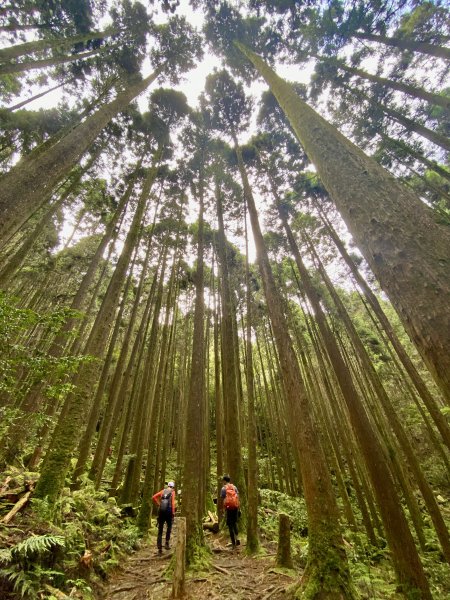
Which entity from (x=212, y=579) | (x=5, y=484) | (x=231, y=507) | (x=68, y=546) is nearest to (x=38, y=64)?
(x=5, y=484)

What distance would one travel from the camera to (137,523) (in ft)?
26.0

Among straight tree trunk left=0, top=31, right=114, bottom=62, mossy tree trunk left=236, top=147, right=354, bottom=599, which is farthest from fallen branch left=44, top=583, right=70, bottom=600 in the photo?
straight tree trunk left=0, top=31, right=114, bottom=62

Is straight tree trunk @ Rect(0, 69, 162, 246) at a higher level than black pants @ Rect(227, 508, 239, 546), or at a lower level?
higher

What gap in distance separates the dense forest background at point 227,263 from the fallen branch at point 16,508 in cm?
3

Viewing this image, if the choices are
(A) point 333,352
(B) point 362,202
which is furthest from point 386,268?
(A) point 333,352

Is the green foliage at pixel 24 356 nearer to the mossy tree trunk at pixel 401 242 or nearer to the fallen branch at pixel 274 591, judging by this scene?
the mossy tree trunk at pixel 401 242

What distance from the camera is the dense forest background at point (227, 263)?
10.8 ft

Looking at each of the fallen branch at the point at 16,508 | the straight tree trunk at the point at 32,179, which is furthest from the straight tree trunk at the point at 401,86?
the fallen branch at the point at 16,508

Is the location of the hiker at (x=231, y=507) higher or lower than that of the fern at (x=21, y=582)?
higher

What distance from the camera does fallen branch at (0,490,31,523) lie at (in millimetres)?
4062

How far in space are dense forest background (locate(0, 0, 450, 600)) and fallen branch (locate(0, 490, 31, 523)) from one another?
3cm

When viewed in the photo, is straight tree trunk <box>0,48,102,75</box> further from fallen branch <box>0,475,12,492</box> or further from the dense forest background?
fallen branch <box>0,475,12,492</box>

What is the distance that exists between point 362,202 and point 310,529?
499 cm

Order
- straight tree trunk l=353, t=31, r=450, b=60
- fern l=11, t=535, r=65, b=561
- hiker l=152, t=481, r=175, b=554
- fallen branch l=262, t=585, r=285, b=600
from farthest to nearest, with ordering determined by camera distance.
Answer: straight tree trunk l=353, t=31, r=450, b=60
hiker l=152, t=481, r=175, b=554
fallen branch l=262, t=585, r=285, b=600
fern l=11, t=535, r=65, b=561
